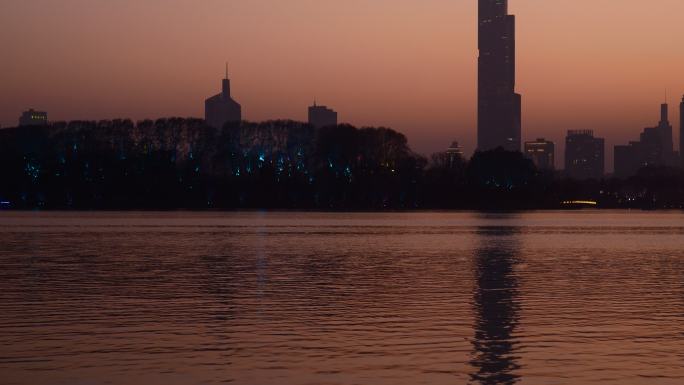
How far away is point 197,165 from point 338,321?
13755 cm

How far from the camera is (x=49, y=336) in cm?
2166

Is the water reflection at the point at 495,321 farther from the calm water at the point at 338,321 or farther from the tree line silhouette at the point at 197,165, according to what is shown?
the tree line silhouette at the point at 197,165

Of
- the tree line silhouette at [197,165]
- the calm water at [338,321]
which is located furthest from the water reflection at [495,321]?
the tree line silhouette at [197,165]

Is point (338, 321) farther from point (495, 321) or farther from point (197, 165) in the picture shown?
point (197, 165)

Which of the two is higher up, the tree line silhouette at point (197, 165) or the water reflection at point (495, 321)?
the tree line silhouette at point (197, 165)

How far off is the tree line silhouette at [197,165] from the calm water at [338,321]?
10988 cm

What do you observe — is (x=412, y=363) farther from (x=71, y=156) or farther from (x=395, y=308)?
(x=71, y=156)

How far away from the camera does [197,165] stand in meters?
160

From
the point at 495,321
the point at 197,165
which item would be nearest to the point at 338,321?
the point at 495,321

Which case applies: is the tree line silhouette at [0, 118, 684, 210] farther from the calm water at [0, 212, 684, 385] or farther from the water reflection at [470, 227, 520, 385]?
the water reflection at [470, 227, 520, 385]

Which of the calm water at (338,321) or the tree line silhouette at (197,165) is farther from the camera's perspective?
the tree line silhouette at (197,165)

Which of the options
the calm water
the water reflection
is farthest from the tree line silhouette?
the water reflection

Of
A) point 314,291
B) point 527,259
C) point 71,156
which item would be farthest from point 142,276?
point 71,156

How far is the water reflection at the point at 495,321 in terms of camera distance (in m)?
17.9
